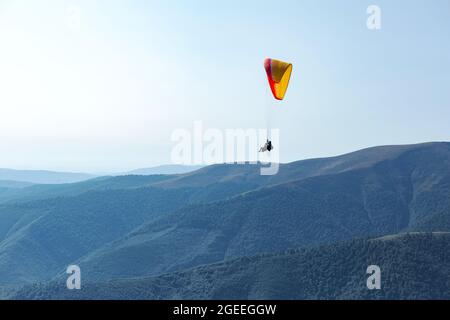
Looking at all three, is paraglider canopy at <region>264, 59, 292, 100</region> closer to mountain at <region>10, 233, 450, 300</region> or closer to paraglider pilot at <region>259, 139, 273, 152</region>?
paraglider pilot at <region>259, 139, 273, 152</region>

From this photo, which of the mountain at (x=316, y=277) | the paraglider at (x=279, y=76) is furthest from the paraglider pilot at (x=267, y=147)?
the mountain at (x=316, y=277)

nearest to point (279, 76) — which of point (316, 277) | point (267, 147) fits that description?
point (267, 147)

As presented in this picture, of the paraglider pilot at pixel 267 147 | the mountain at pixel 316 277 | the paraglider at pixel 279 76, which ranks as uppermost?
the paraglider at pixel 279 76

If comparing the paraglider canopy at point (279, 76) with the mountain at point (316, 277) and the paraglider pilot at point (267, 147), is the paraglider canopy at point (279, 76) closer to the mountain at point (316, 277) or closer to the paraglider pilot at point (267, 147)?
the paraglider pilot at point (267, 147)

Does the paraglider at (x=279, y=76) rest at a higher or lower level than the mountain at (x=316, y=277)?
higher

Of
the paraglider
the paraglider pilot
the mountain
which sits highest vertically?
the paraglider

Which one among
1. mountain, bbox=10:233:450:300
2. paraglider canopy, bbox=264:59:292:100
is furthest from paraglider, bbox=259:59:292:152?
mountain, bbox=10:233:450:300
